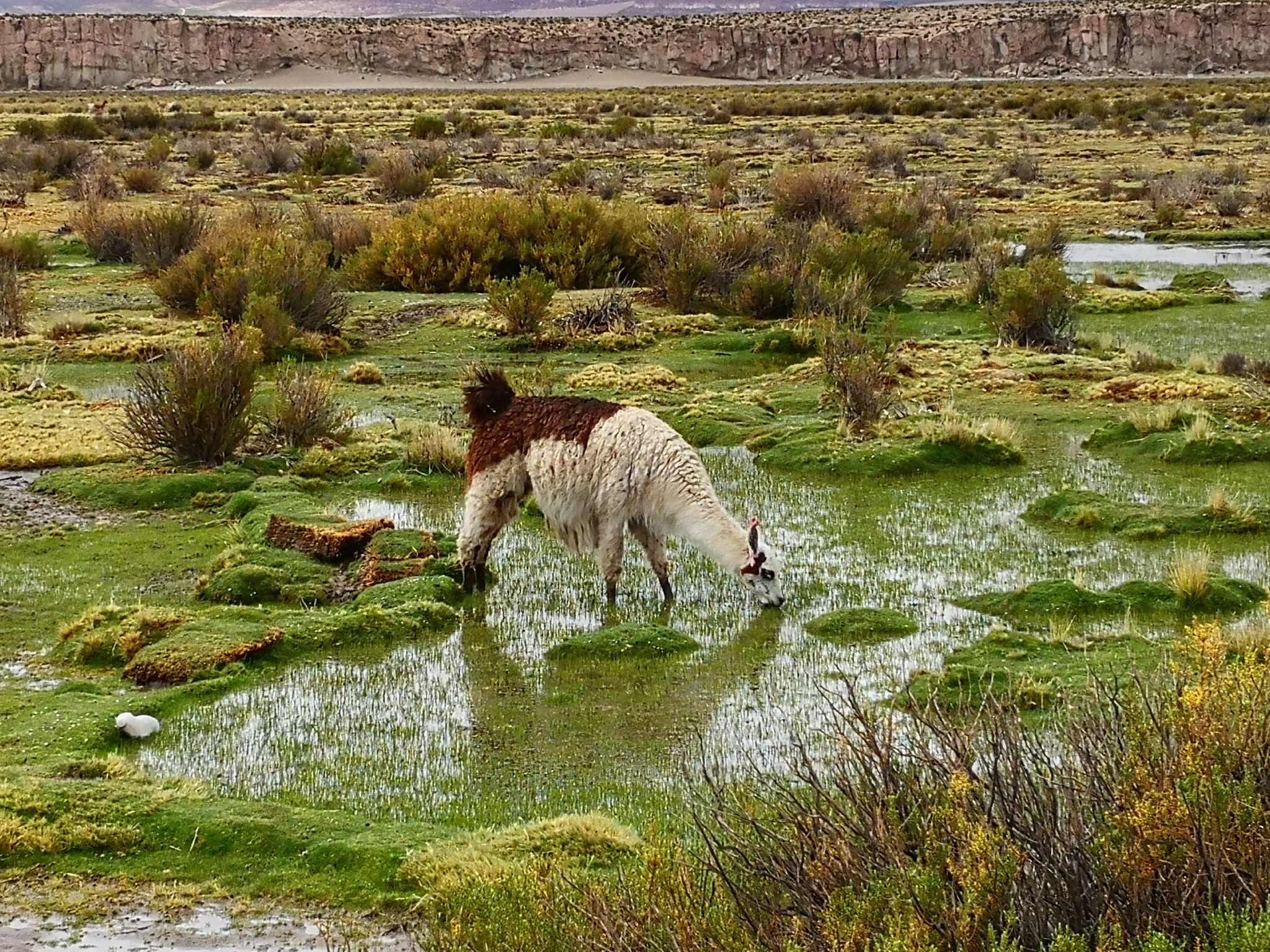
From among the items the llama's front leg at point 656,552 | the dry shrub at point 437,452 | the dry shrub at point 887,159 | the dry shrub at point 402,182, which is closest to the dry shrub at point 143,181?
the dry shrub at point 402,182

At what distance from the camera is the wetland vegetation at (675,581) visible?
13.3 ft

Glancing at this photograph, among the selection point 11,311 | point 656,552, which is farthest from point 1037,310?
point 11,311

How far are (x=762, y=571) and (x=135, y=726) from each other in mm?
3778

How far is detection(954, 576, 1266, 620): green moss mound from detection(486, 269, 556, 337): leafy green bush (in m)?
9.55

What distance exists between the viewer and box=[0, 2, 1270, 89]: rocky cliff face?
10231cm

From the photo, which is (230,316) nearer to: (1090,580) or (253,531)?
(253,531)

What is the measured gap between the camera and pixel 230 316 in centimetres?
1917

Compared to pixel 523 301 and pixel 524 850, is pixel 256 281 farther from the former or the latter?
pixel 524 850

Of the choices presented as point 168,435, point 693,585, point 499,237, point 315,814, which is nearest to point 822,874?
point 315,814

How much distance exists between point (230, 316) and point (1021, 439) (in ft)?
32.2

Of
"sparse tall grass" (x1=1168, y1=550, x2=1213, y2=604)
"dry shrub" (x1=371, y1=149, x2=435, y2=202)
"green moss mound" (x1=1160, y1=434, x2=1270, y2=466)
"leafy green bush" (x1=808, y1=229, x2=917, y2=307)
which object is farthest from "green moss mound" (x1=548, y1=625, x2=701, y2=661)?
"dry shrub" (x1=371, y1=149, x2=435, y2=202)

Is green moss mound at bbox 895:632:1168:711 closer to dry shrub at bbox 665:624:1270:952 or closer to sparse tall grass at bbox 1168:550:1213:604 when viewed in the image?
sparse tall grass at bbox 1168:550:1213:604

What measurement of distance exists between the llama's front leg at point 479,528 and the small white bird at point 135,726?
2755 millimetres

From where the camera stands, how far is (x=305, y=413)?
13859 millimetres
